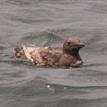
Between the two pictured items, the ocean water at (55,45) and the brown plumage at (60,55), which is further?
the brown plumage at (60,55)

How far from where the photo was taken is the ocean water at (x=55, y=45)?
11.5 meters

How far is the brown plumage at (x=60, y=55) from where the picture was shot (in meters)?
14.4

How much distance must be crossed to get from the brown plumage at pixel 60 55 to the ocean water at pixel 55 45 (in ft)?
0.89

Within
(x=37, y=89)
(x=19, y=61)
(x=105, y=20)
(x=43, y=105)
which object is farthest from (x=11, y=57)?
(x=105, y=20)

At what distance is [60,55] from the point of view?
1465 cm

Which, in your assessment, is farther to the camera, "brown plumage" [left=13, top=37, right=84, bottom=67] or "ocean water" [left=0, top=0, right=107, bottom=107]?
"brown plumage" [left=13, top=37, right=84, bottom=67]

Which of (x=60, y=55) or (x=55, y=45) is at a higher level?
(x=60, y=55)

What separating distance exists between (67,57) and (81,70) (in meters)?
0.77

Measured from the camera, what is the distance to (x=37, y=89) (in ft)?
39.5

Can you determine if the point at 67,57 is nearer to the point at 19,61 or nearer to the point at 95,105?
the point at 19,61

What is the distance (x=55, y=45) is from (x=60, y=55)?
2386 millimetres

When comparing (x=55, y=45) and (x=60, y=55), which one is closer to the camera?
→ (x=60, y=55)

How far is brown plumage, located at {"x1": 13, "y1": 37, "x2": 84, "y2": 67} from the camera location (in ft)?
47.3

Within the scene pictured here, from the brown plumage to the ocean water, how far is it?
0.27 metres
